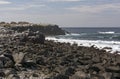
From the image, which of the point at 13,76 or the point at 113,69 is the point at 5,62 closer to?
the point at 13,76

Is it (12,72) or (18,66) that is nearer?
(12,72)

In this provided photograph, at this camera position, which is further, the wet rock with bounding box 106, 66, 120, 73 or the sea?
the sea

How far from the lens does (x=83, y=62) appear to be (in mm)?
25828

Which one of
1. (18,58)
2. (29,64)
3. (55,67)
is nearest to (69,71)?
(55,67)

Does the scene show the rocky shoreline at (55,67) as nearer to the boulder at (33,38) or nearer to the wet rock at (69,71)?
the wet rock at (69,71)

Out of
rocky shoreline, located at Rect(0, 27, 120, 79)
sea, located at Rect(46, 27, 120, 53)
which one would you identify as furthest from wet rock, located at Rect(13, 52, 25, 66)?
sea, located at Rect(46, 27, 120, 53)

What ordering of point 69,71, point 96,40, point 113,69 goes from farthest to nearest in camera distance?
point 96,40, point 113,69, point 69,71

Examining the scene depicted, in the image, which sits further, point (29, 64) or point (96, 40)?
point (96, 40)

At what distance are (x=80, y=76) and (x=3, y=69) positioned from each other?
4902 millimetres

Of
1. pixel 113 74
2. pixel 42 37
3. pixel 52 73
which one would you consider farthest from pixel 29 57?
pixel 42 37

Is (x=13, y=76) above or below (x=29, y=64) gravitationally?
above

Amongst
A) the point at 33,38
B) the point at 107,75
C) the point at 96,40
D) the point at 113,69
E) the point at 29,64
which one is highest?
the point at 107,75

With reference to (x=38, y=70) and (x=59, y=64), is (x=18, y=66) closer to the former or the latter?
(x=38, y=70)

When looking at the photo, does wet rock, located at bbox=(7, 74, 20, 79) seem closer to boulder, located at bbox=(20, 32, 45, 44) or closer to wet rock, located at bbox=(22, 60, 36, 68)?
wet rock, located at bbox=(22, 60, 36, 68)
